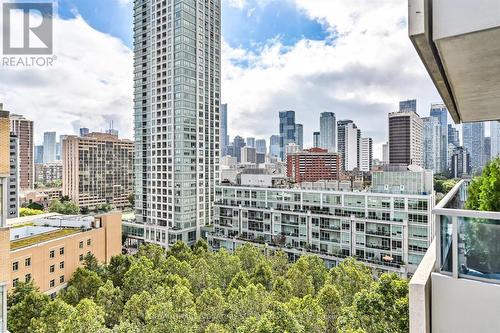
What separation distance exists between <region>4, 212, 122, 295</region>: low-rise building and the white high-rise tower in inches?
439

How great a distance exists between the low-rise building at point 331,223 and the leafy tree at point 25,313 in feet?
62.7

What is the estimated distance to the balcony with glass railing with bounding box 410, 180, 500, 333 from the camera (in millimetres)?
2895

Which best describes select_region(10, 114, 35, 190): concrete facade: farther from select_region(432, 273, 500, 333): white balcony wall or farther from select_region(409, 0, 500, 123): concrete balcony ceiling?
select_region(432, 273, 500, 333): white balcony wall

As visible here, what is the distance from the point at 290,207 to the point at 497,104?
78.1ft

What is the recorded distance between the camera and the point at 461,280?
3041mm

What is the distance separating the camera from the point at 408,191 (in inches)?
925

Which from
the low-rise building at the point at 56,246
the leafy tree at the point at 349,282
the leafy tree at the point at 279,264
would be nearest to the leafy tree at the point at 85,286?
the low-rise building at the point at 56,246

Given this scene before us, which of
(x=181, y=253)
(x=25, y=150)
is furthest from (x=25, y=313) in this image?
(x=25, y=150)

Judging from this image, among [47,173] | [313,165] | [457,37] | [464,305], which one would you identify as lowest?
[47,173]

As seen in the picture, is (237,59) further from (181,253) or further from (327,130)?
(327,130)

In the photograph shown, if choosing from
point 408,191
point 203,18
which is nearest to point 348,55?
point 408,191

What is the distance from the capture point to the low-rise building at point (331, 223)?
22.6 meters

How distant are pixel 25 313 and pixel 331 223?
20.8m

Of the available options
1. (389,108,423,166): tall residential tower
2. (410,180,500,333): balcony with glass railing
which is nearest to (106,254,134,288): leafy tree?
(410,180,500,333): balcony with glass railing
